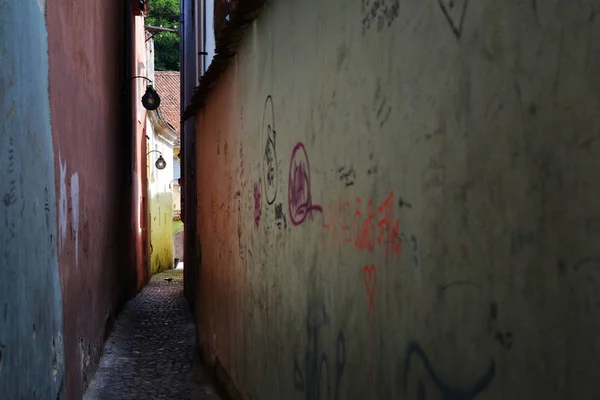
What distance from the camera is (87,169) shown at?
27.4 feet

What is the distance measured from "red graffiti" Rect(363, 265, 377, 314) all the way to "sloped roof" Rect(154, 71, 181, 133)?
36449 mm

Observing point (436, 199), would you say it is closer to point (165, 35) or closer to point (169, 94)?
point (169, 94)

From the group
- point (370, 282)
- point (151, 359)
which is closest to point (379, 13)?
point (370, 282)

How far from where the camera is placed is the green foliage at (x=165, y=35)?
41.1 m

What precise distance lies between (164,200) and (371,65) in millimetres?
23124

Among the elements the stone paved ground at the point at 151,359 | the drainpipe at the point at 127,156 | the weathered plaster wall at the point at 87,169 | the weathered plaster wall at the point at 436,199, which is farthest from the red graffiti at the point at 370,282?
the drainpipe at the point at 127,156

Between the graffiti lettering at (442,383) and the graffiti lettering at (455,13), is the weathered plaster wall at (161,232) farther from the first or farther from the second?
the graffiti lettering at (455,13)

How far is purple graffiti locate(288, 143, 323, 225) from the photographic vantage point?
3635 mm

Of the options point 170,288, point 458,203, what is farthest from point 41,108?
point 170,288

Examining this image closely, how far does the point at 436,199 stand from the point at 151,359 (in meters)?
7.50

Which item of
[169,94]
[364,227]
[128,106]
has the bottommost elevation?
[364,227]

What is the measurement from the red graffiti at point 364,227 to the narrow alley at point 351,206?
0.05 feet

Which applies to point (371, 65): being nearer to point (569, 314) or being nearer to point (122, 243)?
point (569, 314)

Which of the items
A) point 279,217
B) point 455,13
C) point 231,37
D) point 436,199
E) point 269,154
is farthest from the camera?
point 231,37
